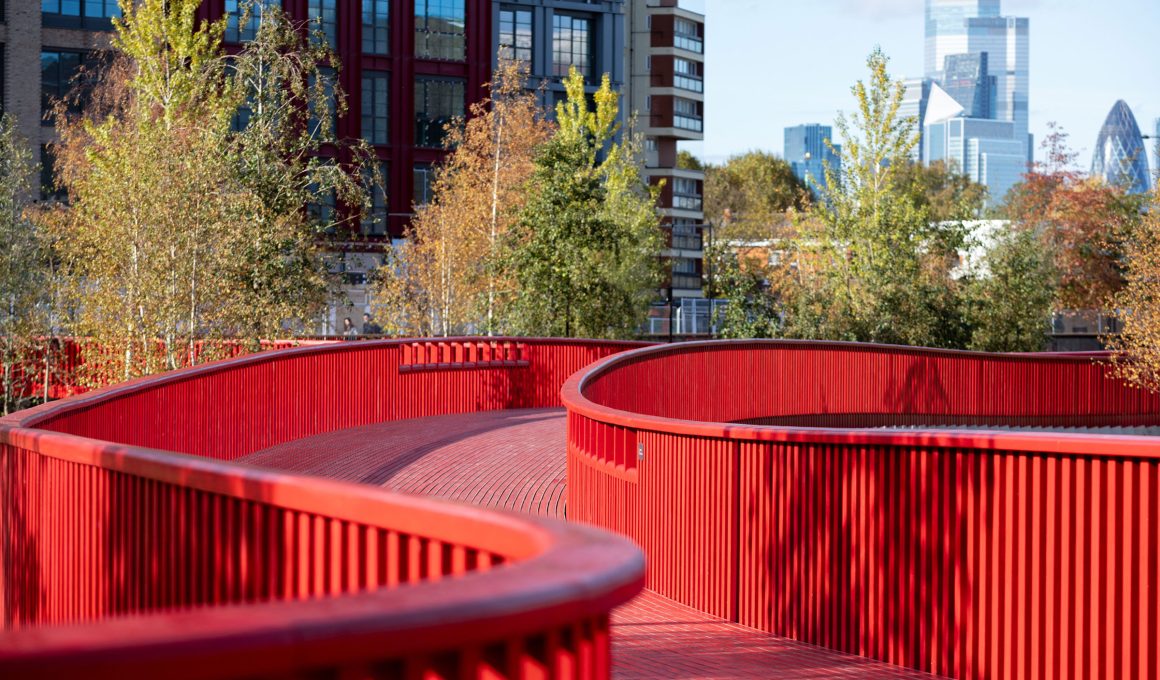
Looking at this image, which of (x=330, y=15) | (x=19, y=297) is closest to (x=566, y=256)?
(x=19, y=297)

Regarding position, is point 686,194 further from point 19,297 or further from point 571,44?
point 19,297

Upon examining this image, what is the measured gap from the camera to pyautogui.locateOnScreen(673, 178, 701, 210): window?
91250mm

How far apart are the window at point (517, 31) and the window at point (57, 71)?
1924cm

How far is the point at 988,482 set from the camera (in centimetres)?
803

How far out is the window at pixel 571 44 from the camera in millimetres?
67500

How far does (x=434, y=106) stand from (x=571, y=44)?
8.72 metres

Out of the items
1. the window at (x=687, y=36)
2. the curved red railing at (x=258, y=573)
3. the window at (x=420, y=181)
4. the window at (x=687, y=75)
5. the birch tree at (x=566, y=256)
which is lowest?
the curved red railing at (x=258, y=573)

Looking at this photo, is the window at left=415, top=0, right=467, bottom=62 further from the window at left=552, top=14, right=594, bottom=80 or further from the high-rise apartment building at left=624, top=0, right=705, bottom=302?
the high-rise apartment building at left=624, top=0, right=705, bottom=302

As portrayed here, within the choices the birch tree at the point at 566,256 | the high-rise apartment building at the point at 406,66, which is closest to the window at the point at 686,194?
the high-rise apartment building at the point at 406,66

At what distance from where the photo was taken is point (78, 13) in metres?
55.4

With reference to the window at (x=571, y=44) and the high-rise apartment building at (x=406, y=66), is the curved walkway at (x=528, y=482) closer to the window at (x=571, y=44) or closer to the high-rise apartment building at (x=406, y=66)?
the high-rise apartment building at (x=406, y=66)

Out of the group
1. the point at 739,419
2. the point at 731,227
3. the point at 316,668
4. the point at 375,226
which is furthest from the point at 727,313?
the point at 731,227

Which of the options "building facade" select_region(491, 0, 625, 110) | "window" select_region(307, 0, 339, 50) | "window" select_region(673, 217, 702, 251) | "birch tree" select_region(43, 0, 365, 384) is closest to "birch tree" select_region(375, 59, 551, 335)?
"birch tree" select_region(43, 0, 365, 384)

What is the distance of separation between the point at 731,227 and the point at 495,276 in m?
72.9
